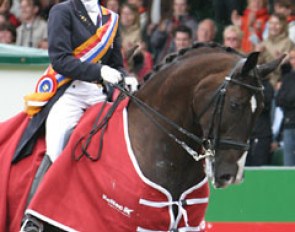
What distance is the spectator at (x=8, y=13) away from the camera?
1259cm

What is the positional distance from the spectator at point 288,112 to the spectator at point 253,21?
4.58 ft

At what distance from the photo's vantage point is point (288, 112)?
1030 centimetres

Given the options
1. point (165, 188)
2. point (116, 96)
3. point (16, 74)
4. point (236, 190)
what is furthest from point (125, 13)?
point (165, 188)

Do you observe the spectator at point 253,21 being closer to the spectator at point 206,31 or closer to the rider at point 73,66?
the spectator at point 206,31

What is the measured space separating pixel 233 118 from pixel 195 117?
0.32m

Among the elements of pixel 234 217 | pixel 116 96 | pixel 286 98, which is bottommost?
pixel 234 217

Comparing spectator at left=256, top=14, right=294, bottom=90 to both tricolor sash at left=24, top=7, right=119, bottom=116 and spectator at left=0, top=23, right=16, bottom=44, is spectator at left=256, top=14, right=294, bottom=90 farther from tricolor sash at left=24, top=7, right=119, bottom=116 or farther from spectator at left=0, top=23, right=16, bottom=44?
tricolor sash at left=24, top=7, right=119, bottom=116

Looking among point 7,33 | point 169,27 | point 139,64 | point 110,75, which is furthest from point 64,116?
point 169,27

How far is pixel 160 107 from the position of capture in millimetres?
6734

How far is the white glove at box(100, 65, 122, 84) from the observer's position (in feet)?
22.6

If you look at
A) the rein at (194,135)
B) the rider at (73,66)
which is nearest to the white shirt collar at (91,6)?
the rider at (73,66)

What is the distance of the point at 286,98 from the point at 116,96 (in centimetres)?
339

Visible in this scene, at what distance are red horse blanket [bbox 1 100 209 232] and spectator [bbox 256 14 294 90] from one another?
14.3 ft

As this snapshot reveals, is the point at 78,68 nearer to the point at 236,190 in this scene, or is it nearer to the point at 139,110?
the point at 139,110
